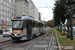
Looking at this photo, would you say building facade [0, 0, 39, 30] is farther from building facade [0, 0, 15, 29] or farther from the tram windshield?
the tram windshield

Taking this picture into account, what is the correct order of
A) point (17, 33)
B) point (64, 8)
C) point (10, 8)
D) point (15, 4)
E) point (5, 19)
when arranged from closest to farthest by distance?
1. point (17, 33)
2. point (64, 8)
3. point (5, 19)
4. point (10, 8)
5. point (15, 4)

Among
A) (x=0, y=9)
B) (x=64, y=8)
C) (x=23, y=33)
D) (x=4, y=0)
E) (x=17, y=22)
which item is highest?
(x=4, y=0)

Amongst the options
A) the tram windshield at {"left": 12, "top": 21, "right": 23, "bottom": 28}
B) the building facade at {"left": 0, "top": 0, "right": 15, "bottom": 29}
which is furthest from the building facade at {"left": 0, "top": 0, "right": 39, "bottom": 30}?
the tram windshield at {"left": 12, "top": 21, "right": 23, "bottom": 28}

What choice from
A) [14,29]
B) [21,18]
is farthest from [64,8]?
[14,29]

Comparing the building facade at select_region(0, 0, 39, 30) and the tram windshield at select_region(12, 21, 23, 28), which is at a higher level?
the building facade at select_region(0, 0, 39, 30)

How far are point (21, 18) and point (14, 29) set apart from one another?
1.55 m

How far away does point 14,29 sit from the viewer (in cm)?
1270

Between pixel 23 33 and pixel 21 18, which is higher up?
pixel 21 18

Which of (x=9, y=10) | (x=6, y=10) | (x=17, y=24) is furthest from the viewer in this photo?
(x=9, y=10)

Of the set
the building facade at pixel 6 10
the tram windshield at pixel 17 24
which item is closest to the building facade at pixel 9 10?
the building facade at pixel 6 10

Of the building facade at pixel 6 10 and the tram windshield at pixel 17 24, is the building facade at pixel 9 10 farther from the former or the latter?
the tram windshield at pixel 17 24

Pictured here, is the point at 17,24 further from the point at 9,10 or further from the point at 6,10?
the point at 9,10

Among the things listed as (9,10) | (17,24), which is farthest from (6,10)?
(17,24)

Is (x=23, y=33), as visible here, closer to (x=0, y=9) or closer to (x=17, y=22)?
(x=17, y=22)
